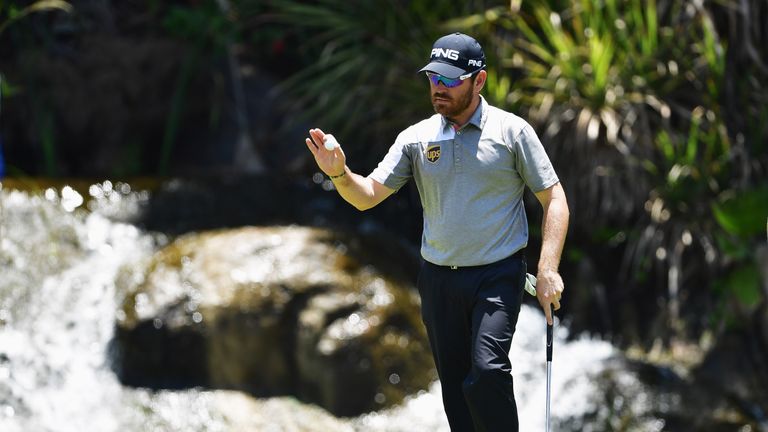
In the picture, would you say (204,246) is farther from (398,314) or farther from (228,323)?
(398,314)

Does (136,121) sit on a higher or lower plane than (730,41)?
lower

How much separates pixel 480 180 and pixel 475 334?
583 mm

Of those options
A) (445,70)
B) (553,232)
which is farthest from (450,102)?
(553,232)

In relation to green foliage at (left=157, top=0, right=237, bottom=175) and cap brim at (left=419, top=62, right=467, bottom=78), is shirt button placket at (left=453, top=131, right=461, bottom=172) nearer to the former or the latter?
cap brim at (left=419, top=62, right=467, bottom=78)

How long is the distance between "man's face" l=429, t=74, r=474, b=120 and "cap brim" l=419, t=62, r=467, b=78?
0.18 feet

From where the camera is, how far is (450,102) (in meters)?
4.54

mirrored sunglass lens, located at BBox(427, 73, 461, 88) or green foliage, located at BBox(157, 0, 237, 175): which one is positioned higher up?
mirrored sunglass lens, located at BBox(427, 73, 461, 88)

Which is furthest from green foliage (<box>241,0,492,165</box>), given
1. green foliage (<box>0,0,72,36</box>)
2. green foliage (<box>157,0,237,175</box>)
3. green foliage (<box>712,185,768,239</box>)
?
green foliage (<box>712,185,768,239</box>)

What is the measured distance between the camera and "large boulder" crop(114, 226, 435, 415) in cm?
787

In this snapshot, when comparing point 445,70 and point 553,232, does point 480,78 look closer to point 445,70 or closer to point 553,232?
point 445,70

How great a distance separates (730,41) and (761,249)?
1.66 metres

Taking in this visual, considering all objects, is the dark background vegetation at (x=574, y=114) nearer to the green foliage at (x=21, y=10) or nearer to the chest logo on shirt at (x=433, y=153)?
the green foliage at (x=21, y=10)

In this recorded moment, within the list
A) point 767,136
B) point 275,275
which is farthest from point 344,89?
point 767,136

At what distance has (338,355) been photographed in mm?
7832
